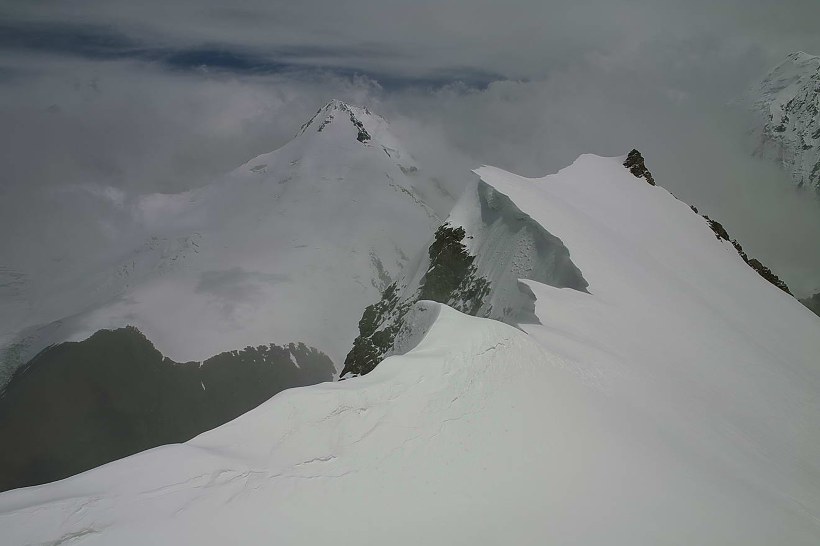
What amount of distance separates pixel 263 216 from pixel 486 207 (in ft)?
400

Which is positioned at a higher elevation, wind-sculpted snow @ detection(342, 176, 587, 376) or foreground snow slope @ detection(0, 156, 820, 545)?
wind-sculpted snow @ detection(342, 176, 587, 376)

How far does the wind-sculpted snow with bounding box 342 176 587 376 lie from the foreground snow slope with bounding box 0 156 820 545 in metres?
4.49

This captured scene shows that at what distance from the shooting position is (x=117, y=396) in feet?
241

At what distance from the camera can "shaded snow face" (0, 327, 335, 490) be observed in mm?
65625

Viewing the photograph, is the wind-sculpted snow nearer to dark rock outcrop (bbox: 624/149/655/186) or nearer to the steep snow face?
dark rock outcrop (bbox: 624/149/655/186)

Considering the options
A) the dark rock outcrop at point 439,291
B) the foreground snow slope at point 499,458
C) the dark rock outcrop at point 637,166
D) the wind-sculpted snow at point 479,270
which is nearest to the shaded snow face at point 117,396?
the wind-sculpted snow at point 479,270

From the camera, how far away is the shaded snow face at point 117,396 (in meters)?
65.6

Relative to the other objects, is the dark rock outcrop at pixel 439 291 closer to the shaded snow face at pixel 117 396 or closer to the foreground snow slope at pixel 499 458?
the foreground snow slope at pixel 499 458

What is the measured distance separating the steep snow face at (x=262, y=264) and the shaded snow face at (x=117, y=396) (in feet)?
12.2

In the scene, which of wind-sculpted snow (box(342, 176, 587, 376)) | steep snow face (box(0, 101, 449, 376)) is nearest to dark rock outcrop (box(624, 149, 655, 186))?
wind-sculpted snow (box(342, 176, 587, 376))

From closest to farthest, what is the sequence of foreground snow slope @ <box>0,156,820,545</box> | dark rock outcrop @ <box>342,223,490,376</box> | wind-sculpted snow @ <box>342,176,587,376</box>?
foreground snow slope @ <box>0,156,820,545</box> → wind-sculpted snow @ <box>342,176,587,376</box> → dark rock outcrop @ <box>342,223,490,376</box>

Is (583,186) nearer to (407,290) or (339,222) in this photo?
(407,290)

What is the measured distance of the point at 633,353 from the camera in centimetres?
1888

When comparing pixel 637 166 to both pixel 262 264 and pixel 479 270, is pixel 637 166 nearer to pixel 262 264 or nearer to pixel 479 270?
pixel 479 270
